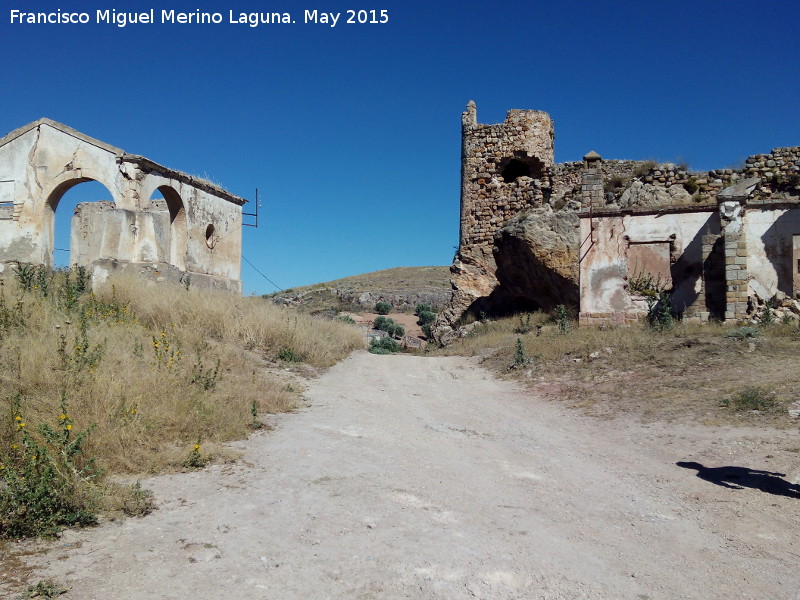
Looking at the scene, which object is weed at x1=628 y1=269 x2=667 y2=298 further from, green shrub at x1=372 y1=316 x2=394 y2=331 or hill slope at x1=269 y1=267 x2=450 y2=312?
hill slope at x1=269 y1=267 x2=450 y2=312

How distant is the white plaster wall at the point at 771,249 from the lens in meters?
13.5

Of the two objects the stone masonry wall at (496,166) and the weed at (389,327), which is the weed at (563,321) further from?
the weed at (389,327)

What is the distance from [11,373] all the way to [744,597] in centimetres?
584

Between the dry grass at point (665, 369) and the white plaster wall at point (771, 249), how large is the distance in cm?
185

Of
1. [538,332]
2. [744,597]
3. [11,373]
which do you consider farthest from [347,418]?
[538,332]

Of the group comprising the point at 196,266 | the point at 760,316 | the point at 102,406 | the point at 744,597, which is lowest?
the point at 744,597

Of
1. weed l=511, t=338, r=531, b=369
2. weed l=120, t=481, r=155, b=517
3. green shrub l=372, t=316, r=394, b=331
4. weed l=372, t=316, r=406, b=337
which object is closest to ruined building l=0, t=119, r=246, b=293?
weed l=511, t=338, r=531, b=369

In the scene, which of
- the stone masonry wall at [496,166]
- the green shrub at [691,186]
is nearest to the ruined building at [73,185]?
Answer: the stone masonry wall at [496,166]

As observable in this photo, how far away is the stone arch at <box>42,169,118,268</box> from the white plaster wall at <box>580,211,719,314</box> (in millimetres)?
11990

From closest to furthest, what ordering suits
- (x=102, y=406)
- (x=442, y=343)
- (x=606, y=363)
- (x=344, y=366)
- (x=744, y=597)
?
(x=744, y=597)
(x=102, y=406)
(x=606, y=363)
(x=344, y=366)
(x=442, y=343)

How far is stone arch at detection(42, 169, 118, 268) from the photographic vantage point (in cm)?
1464

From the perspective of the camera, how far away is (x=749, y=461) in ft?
18.2

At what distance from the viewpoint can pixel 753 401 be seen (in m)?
7.16

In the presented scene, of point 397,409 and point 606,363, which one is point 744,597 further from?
point 606,363
